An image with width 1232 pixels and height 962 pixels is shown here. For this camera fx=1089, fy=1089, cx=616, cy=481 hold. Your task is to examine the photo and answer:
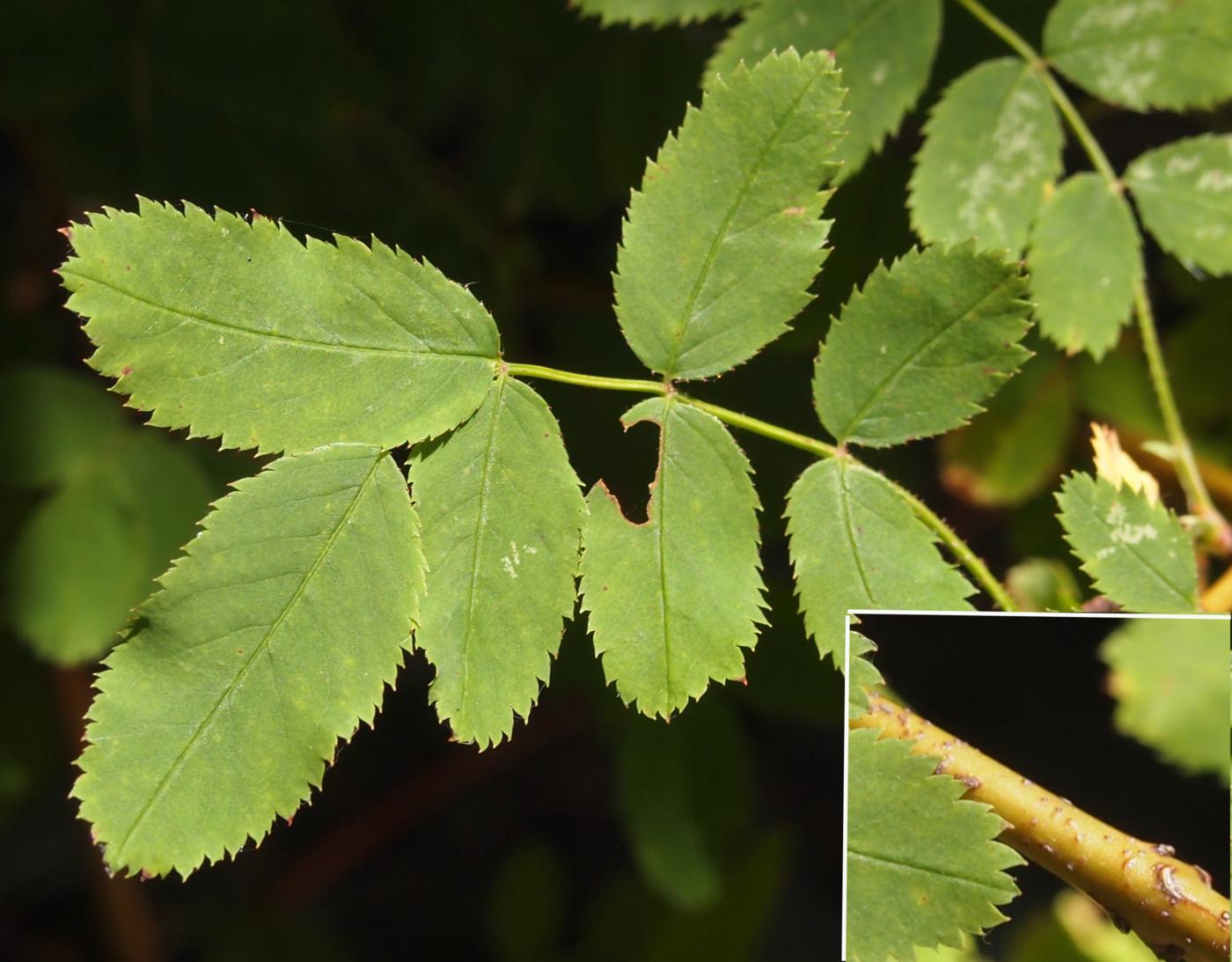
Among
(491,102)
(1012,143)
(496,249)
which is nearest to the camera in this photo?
(1012,143)

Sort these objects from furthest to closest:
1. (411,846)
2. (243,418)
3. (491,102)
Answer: (411,846)
(491,102)
(243,418)

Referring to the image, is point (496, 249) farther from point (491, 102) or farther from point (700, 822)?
point (700, 822)

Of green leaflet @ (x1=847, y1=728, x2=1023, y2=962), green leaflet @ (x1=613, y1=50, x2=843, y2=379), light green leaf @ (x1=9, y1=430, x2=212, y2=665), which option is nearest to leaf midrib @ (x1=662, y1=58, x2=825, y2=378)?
green leaflet @ (x1=613, y1=50, x2=843, y2=379)

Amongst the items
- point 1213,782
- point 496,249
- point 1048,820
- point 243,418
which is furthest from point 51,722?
point 1213,782

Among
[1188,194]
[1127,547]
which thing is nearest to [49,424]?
[1127,547]

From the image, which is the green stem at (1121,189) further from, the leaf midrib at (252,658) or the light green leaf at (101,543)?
the light green leaf at (101,543)

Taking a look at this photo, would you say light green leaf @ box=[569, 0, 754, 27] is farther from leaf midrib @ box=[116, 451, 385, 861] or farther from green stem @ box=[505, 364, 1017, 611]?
leaf midrib @ box=[116, 451, 385, 861]

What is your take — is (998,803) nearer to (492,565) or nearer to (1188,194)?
(492,565)
